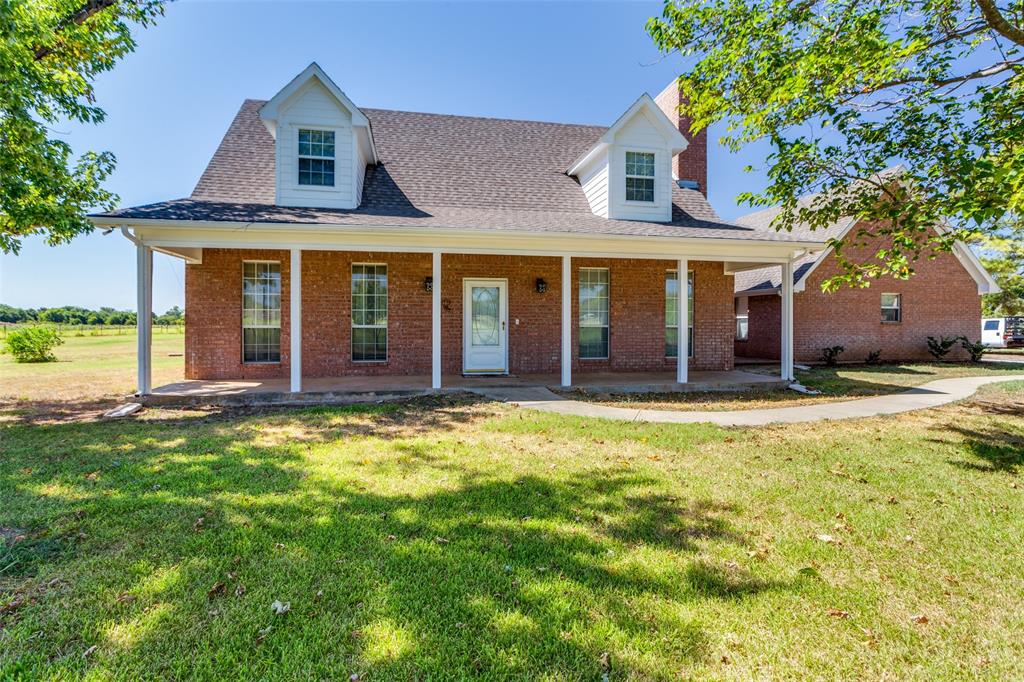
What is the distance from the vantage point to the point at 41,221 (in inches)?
311

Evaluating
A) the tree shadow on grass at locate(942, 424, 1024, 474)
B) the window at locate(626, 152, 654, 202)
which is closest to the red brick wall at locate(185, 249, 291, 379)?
the window at locate(626, 152, 654, 202)

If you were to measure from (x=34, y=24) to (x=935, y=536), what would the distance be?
41.6ft

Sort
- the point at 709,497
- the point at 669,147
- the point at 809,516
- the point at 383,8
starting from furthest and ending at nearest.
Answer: the point at 669,147 < the point at 383,8 < the point at 709,497 < the point at 809,516

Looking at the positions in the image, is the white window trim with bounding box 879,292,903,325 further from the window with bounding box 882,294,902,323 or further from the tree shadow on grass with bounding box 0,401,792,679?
the tree shadow on grass with bounding box 0,401,792,679

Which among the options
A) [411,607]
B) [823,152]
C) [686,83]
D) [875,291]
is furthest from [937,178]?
[875,291]

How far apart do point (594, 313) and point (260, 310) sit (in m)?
7.93

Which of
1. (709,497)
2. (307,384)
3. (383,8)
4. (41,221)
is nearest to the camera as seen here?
(709,497)

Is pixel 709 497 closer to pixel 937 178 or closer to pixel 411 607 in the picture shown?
pixel 411 607

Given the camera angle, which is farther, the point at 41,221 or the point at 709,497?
the point at 41,221

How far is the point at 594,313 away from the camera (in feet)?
39.3

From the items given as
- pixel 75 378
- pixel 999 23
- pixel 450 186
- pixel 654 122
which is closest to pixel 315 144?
pixel 450 186

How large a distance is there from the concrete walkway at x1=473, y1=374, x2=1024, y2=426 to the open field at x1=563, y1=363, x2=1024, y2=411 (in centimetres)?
39

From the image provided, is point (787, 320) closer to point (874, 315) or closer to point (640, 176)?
point (640, 176)

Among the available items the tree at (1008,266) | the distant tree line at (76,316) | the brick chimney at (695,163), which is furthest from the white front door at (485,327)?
the distant tree line at (76,316)
